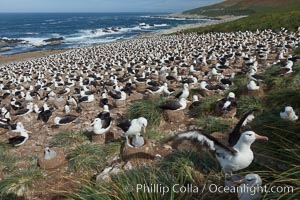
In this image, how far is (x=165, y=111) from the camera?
943 centimetres

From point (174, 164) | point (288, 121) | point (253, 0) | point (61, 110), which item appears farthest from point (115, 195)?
point (253, 0)

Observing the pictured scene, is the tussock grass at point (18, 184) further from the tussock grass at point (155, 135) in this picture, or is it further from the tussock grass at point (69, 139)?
the tussock grass at point (155, 135)

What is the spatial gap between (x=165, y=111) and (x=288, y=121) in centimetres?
394

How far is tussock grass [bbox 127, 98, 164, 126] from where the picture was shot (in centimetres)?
930

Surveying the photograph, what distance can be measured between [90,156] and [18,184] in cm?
159

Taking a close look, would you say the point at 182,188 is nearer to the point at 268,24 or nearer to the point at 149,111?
the point at 149,111

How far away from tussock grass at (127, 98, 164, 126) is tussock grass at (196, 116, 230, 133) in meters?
1.48

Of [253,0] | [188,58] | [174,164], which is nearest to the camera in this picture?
[174,164]

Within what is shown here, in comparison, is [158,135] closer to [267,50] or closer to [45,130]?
[45,130]

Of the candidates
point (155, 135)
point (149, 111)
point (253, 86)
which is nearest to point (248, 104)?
point (253, 86)

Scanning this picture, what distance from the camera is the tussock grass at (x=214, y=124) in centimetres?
777

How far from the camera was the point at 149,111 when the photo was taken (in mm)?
9609

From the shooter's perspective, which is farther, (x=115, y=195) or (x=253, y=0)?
(x=253, y=0)

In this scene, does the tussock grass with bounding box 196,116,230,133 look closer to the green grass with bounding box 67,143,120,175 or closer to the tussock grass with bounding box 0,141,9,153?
the green grass with bounding box 67,143,120,175
